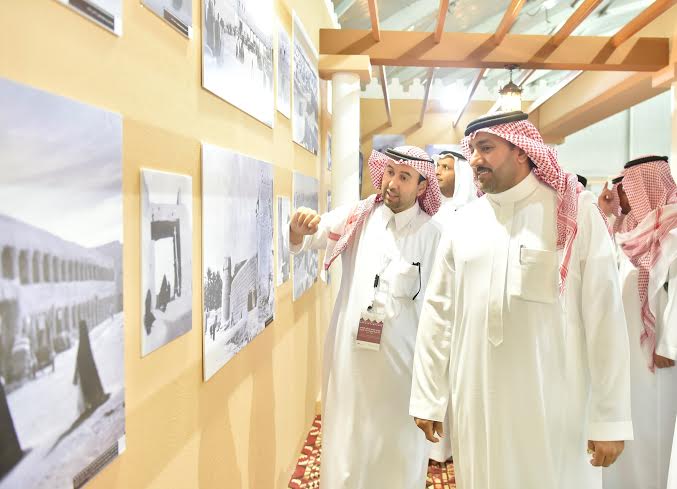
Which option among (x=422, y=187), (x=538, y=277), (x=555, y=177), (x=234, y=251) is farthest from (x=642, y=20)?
(x=234, y=251)

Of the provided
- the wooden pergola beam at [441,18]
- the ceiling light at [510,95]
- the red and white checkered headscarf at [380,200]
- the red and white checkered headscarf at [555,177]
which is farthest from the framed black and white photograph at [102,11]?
the ceiling light at [510,95]

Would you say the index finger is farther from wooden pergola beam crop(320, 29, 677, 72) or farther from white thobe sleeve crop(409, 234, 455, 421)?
wooden pergola beam crop(320, 29, 677, 72)

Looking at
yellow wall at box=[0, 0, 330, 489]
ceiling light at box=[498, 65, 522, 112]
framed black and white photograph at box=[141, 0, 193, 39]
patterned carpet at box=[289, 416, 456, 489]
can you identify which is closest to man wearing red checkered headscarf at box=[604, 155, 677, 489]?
patterned carpet at box=[289, 416, 456, 489]

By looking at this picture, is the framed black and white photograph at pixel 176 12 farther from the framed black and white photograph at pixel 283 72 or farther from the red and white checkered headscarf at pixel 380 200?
the red and white checkered headscarf at pixel 380 200

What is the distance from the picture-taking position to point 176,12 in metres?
1.44

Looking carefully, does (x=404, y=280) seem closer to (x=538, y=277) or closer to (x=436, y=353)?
(x=436, y=353)

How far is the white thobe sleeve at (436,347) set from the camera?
2.15 m

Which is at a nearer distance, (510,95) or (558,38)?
(558,38)

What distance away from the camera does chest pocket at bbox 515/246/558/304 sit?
6.26 ft

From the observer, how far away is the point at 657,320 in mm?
2969

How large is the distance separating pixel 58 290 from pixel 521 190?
1.66 m

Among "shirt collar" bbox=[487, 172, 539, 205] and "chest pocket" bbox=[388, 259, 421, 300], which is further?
"chest pocket" bbox=[388, 259, 421, 300]

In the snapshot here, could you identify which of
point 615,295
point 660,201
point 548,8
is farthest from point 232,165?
point 548,8

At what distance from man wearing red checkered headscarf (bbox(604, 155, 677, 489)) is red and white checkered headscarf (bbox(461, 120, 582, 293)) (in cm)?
129
